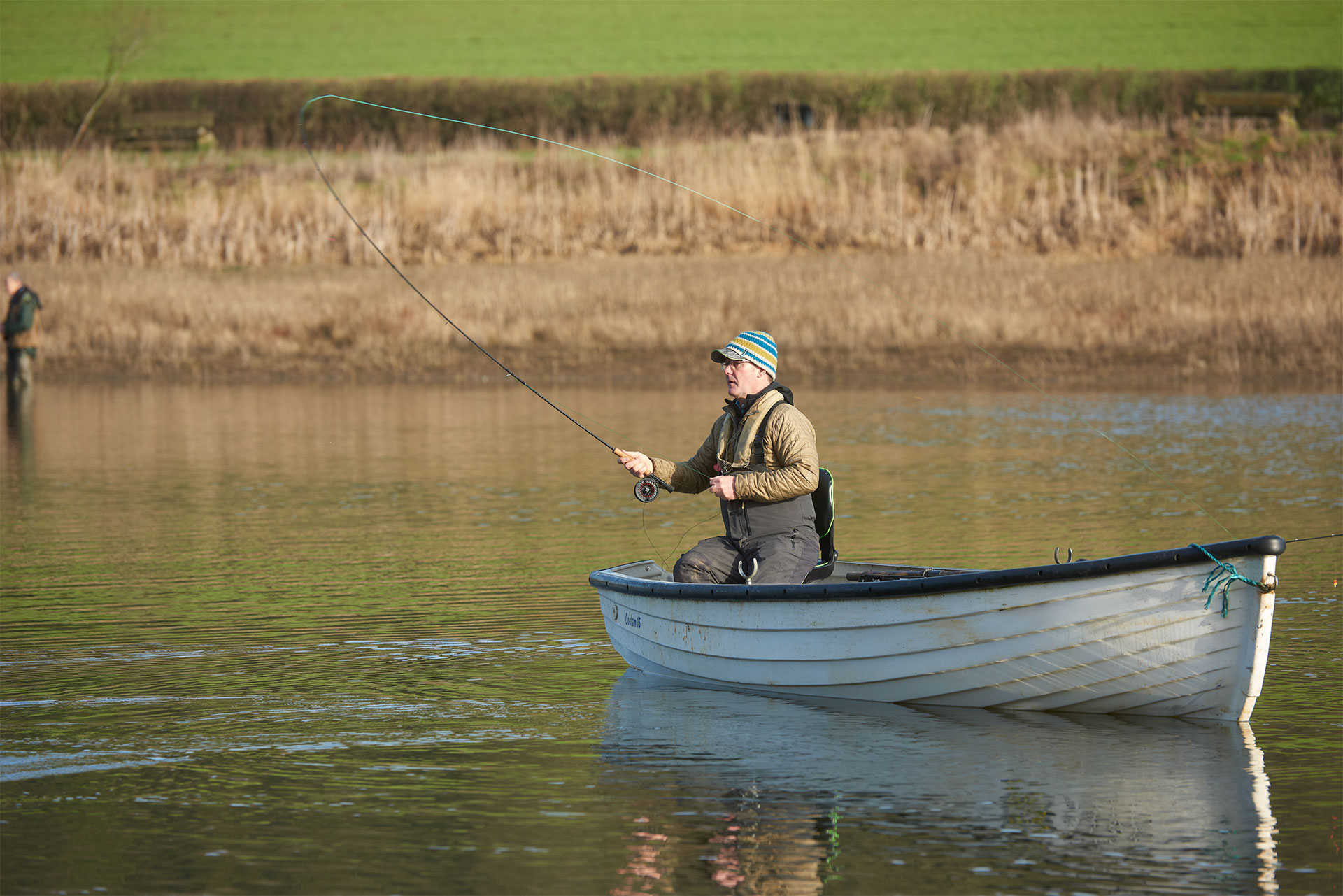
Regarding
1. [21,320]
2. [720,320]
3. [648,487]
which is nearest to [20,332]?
[21,320]

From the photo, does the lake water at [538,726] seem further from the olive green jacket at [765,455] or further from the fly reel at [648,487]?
the olive green jacket at [765,455]

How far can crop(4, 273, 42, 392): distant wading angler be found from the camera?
27.6m

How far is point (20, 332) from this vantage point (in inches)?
1087

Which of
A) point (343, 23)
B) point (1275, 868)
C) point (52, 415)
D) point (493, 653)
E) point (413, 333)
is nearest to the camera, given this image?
point (1275, 868)

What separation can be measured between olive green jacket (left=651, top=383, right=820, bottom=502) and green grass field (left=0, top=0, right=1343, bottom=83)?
40.3 metres

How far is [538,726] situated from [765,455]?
174 centimetres

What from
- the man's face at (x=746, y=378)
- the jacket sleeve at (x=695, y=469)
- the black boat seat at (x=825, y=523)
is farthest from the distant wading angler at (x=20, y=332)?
the man's face at (x=746, y=378)

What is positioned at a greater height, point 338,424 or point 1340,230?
point 1340,230

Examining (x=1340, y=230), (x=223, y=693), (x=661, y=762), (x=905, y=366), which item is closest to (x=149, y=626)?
(x=223, y=693)

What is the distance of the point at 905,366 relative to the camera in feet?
88.5

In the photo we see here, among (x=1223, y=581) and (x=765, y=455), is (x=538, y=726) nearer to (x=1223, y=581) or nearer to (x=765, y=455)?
(x=765, y=455)

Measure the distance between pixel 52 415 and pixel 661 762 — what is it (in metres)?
18.3

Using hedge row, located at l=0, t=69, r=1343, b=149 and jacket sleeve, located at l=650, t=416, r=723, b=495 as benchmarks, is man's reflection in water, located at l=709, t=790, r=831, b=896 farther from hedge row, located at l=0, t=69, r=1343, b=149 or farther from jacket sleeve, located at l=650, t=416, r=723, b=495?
hedge row, located at l=0, t=69, r=1343, b=149

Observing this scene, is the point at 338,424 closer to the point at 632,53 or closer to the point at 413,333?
Answer: the point at 413,333
